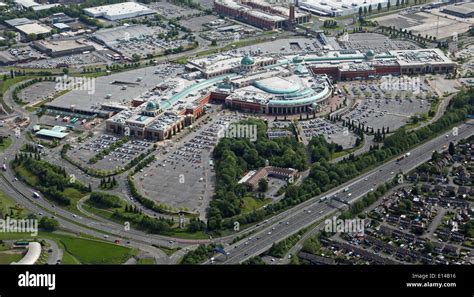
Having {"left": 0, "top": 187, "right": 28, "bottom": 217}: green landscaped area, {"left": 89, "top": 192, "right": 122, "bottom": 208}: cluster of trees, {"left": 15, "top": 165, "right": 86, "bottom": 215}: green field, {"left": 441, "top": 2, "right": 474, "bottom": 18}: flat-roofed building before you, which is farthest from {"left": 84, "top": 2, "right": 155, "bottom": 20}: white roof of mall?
{"left": 89, "top": 192, "right": 122, "bottom": 208}: cluster of trees

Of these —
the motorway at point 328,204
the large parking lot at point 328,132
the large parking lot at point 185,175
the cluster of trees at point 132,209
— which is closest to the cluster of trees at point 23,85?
the large parking lot at point 185,175

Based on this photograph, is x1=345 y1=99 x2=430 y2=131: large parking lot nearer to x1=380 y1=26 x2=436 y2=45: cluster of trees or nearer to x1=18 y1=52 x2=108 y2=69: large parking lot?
x1=380 y1=26 x2=436 y2=45: cluster of trees

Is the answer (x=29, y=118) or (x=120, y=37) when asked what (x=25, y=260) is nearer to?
(x=29, y=118)

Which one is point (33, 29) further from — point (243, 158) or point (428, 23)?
point (428, 23)

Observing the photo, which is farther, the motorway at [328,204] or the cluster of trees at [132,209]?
the cluster of trees at [132,209]

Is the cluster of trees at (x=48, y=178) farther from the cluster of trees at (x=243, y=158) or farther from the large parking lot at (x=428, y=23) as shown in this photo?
the large parking lot at (x=428, y=23)

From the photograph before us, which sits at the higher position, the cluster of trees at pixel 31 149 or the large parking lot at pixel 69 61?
the large parking lot at pixel 69 61

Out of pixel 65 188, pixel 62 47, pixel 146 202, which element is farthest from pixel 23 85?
pixel 146 202
